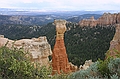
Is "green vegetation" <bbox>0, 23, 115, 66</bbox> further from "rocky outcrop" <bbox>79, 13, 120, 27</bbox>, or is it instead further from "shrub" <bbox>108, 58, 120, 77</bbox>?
"shrub" <bbox>108, 58, 120, 77</bbox>

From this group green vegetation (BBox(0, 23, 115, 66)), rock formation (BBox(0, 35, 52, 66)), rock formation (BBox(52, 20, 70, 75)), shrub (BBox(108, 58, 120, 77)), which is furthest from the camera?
green vegetation (BBox(0, 23, 115, 66))

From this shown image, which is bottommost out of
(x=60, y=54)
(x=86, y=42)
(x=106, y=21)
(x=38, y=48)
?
(x=86, y=42)

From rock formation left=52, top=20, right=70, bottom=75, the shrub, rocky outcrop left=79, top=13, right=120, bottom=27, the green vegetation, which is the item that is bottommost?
the green vegetation

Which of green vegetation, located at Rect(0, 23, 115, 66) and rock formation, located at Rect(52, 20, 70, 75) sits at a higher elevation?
rock formation, located at Rect(52, 20, 70, 75)

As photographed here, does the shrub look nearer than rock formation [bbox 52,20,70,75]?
Yes

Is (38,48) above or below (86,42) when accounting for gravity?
above

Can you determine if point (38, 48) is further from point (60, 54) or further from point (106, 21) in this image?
point (106, 21)

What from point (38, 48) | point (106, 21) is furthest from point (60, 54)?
point (106, 21)

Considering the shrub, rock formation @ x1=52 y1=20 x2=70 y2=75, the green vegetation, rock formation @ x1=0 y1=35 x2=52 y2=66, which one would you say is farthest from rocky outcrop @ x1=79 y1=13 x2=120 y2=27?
the shrub

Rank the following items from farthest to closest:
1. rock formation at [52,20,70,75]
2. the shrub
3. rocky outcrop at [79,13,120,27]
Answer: rocky outcrop at [79,13,120,27]
rock formation at [52,20,70,75]
the shrub

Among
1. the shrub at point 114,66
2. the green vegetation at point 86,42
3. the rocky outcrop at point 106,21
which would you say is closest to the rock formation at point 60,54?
the green vegetation at point 86,42

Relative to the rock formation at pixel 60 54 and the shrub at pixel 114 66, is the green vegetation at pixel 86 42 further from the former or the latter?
the shrub at pixel 114 66

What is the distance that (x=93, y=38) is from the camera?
48125mm

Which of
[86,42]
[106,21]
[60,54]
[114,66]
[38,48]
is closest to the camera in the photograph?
[114,66]
